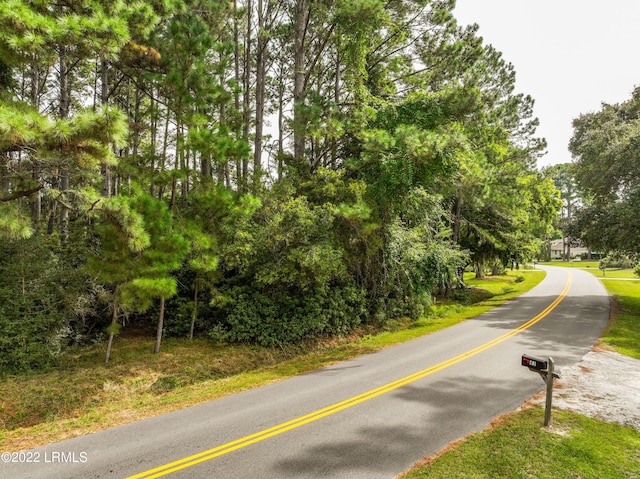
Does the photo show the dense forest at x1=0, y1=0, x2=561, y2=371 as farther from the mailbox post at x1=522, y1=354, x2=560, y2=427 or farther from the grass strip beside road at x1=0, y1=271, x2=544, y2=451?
the mailbox post at x1=522, y1=354, x2=560, y2=427

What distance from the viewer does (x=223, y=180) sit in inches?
458

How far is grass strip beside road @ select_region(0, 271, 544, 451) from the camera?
21.3ft

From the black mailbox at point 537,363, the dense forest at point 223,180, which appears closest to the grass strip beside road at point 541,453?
the black mailbox at point 537,363

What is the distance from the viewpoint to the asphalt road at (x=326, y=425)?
15.7ft

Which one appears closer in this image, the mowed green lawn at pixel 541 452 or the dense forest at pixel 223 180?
the mowed green lawn at pixel 541 452

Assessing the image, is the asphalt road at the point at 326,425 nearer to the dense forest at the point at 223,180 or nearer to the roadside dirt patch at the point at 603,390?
the roadside dirt patch at the point at 603,390

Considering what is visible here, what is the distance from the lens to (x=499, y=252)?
23.0m

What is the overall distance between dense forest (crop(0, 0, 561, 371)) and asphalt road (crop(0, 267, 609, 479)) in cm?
301

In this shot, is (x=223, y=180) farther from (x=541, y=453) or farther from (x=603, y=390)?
(x=603, y=390)

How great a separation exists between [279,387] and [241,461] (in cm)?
312

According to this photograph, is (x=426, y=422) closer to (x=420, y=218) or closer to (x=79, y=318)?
(x=79, y=318)

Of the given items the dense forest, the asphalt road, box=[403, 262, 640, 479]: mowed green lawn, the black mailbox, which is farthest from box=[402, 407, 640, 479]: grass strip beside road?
the dense forest

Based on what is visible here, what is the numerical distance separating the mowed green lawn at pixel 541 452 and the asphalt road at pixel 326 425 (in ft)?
1.10

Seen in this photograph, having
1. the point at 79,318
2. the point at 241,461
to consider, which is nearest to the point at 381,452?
the point at 241,461
